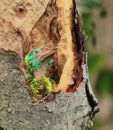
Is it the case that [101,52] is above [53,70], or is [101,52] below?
below

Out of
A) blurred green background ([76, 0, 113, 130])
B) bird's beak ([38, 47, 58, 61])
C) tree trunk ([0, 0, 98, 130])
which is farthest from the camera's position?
blurred green background ([76, 0, 113, 130])

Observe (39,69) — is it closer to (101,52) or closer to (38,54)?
(38,54)

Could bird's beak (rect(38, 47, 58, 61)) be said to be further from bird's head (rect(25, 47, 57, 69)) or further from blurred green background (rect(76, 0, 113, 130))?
blurred green background (rect(76, 0, 113, 130))

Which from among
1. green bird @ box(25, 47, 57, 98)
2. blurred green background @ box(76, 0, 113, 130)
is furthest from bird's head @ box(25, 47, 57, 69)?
blurred green background @ box(76, 0, 113, 130)

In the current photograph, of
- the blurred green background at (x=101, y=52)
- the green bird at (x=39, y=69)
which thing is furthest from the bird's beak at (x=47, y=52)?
the blurred green background at (x=101, y=52)

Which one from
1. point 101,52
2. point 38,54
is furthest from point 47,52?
point 101,52

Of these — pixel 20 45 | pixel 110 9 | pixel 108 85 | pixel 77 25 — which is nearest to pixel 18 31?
pixel 20 45

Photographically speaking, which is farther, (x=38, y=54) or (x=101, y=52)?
(x=101, y=52)

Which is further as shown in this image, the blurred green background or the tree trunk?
the blurred green background
